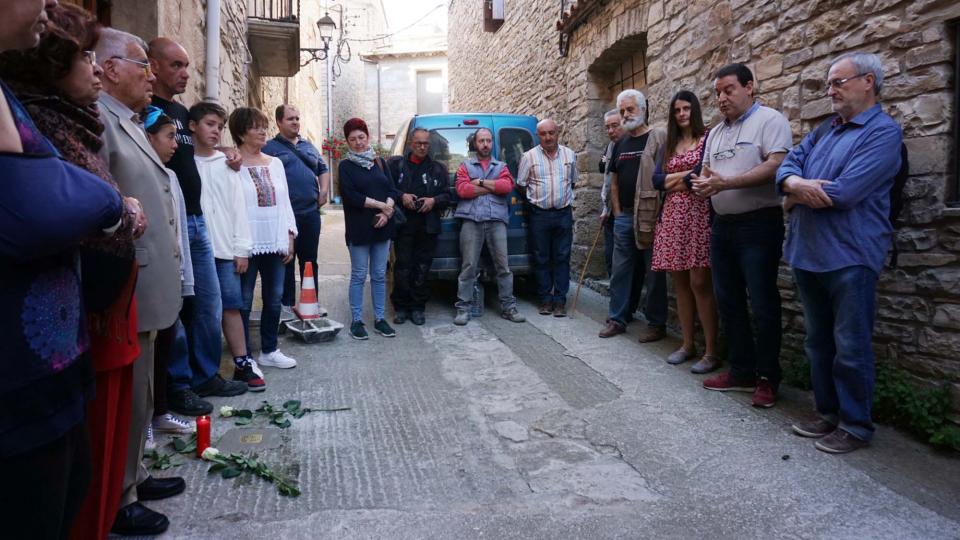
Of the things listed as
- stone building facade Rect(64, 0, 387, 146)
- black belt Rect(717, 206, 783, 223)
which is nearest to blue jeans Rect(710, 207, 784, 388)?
black belt Rect(717, 206, 783, 223)

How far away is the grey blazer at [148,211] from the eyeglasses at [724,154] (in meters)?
2.99

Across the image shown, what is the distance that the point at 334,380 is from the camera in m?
4.11

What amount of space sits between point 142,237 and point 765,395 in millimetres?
3214

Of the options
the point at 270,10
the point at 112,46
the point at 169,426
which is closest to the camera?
the point at 112,46

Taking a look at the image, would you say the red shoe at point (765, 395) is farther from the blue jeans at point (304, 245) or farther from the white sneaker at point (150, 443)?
the blue jeans at point (304, 245)

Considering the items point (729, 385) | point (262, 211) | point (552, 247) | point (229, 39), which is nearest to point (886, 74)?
point (729, 385)

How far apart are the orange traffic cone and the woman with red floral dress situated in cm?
275

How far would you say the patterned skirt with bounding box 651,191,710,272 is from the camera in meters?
4.18

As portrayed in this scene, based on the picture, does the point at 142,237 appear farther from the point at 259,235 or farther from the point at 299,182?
the point at 299,182

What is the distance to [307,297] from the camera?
Result: 5312 mm

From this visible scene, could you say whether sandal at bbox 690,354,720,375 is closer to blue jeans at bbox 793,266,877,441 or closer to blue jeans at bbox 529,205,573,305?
blue jeans at bbox 793,266,877,441

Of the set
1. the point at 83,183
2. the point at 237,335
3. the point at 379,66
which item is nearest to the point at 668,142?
the point at 237,335

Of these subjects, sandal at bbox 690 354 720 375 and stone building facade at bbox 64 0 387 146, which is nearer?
sandal at bbox 690 354 720 375

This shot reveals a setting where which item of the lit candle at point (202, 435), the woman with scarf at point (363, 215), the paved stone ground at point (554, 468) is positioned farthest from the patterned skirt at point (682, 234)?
the lit candle at point (202, 435)
